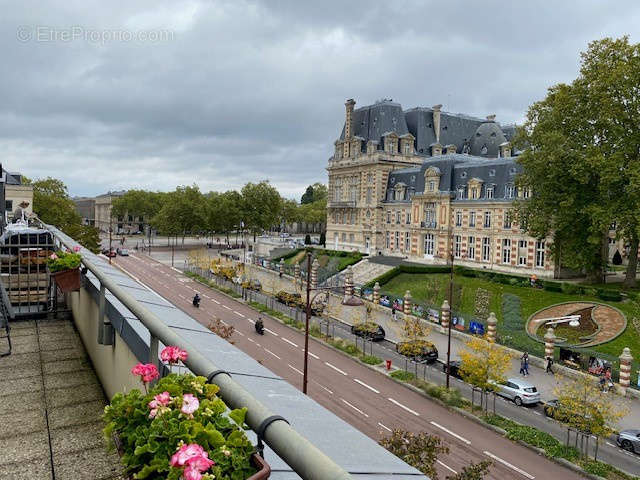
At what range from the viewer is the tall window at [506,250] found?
56.2 m

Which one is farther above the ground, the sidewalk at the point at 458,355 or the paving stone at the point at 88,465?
the paving stone at the point at 88,465

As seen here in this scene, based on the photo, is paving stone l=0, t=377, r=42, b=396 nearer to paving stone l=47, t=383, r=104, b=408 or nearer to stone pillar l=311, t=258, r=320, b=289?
paving stone l=47, t=383, r=104, b=408

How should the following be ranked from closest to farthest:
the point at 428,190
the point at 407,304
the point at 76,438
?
1. the point at 76,438
2. the point at 407,304
3. the point at 428,190

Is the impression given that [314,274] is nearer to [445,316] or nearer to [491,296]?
[491,296]

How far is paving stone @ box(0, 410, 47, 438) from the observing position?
19.0 feet

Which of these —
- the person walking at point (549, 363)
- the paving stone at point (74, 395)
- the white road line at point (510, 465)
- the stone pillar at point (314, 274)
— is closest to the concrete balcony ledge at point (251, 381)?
the paving stone at point (74, 395)

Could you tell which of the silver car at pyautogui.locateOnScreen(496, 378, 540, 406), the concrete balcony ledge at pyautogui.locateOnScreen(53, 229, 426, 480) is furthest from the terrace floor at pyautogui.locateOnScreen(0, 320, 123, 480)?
the silver car at pyautogui.locateOnScreen(496, 378, 540, 406)

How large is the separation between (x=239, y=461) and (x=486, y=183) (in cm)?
6100

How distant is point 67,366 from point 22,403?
1.65 meters

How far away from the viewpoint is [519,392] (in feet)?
90.5

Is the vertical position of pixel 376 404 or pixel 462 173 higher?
pixel 462 173

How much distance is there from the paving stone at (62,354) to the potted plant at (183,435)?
6.06 meters

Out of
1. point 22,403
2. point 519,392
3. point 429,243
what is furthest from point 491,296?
point 22,403

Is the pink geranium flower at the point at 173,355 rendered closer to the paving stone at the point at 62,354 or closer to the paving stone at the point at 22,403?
the paving stone at the point at 22,403
